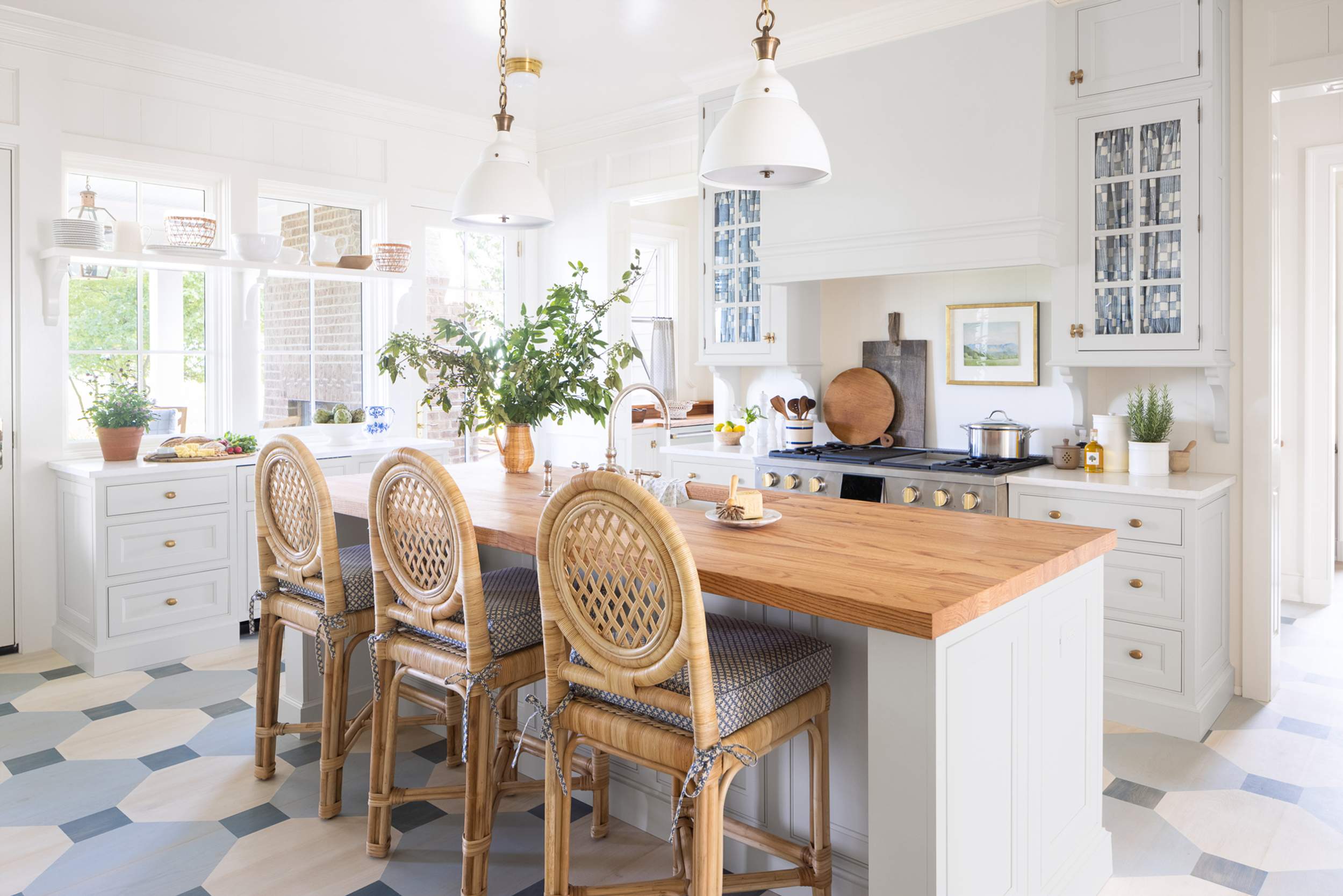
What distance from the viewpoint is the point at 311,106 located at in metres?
4.77

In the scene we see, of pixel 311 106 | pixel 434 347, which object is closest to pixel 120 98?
pixel 311 106

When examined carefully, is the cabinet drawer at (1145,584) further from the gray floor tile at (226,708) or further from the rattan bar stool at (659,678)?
the gray floor tile at (226,708)

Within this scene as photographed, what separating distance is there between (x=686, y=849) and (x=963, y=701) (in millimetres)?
820

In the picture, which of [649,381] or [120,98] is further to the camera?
[649,381]

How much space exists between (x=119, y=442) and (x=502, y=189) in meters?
2.47

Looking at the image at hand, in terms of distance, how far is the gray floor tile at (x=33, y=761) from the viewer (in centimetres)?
284

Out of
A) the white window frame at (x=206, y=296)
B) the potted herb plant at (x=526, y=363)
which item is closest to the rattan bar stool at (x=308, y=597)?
the potted herb plant at (x=526, y=363)

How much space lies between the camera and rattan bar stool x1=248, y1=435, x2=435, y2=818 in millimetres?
2465

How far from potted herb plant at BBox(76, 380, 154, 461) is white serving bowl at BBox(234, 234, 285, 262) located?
0.80m

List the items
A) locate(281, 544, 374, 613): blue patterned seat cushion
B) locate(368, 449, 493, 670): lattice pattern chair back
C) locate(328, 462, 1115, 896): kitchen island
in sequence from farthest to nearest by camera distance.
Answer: locate(281, 544, 374, 613): blue patterned seat cushion, locate(368, 449, 493, 670): lattice pattern chair back, locate(328, 462, 1115, 896): kitchen island

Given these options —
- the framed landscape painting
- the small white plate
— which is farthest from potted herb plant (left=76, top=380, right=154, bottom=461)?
the framed landscape painting

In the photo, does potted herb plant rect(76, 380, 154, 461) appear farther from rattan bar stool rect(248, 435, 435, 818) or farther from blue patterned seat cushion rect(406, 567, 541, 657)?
blue patterned seat cushion rect(406, 567, 541, 657)

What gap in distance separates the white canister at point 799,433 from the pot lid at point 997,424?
714 mm

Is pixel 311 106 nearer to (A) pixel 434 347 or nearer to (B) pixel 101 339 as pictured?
(B) pixel 101 339
